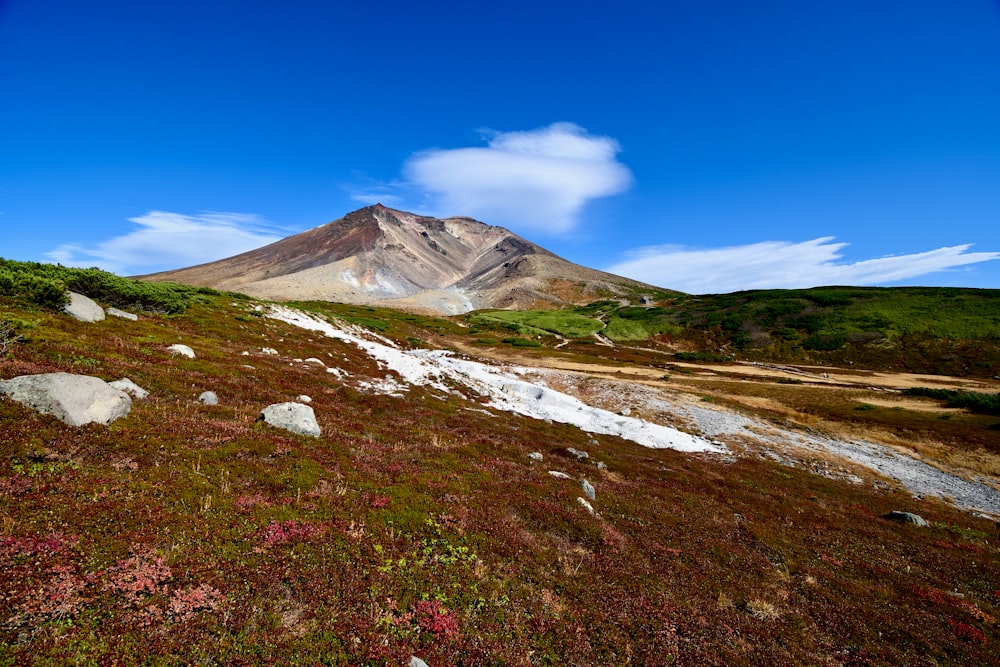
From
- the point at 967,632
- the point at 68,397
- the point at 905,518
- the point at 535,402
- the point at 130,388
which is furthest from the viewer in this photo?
the point at 535,402

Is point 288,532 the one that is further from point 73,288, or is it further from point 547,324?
point 547,324

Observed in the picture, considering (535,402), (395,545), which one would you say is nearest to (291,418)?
(395,545)

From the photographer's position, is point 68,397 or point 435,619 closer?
point 435,619

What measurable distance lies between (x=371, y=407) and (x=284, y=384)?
17.1 feet

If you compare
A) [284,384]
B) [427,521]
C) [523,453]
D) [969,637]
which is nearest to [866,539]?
[969,637]

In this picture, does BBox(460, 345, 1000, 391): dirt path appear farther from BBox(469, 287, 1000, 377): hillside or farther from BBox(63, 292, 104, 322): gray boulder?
BBox(63, 292, 104, 322): gray boulder

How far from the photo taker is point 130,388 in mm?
14594

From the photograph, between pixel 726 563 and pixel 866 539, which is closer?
pixel 726 563

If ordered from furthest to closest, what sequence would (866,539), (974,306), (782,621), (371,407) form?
1. (974,306)
2. (371,407)
3. (866,539)
4. (782,621)

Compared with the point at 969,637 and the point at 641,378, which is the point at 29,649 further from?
the point at 641,378

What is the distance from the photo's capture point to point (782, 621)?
11641 millimetres

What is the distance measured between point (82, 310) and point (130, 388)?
16198 millimetres

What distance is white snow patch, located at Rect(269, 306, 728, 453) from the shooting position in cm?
3856

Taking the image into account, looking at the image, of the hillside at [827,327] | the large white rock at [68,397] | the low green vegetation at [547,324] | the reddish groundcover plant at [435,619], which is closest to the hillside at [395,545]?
the reddish groundcover plant at [435,619]
